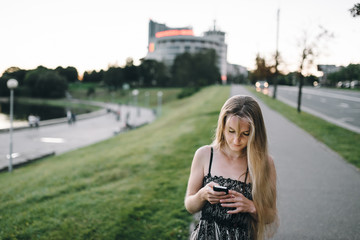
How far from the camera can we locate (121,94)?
95.7 meters

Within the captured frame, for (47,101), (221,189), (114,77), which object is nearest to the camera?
(221,189)

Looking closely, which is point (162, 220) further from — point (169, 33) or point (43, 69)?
point (169, 33)

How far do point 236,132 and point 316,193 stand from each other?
4181 mm

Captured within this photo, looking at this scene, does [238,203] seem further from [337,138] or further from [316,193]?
[337,138]

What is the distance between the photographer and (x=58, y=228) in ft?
15.7

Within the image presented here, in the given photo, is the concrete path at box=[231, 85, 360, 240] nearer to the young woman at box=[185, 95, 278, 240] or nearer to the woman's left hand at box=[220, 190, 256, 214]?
the young woman at box=[185, 95, 278, 240]

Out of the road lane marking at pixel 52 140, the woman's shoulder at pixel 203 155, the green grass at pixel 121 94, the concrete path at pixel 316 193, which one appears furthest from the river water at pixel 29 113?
the woman's shoulder at pixel 203 155

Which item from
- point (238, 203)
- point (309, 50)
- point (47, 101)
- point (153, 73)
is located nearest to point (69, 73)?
point (47, 101)

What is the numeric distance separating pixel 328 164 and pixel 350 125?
7350 millimetres

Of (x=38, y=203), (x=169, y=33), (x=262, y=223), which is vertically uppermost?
(x=169, y=33)

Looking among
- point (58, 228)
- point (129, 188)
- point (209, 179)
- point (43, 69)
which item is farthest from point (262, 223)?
point (43, 69)

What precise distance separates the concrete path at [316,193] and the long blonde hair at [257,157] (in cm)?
210

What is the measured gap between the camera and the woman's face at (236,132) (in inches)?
76.8

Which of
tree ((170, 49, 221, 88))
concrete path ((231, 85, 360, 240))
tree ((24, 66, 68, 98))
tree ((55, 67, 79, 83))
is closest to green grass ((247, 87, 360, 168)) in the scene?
concrete path ((231, 85, 360, 240))
